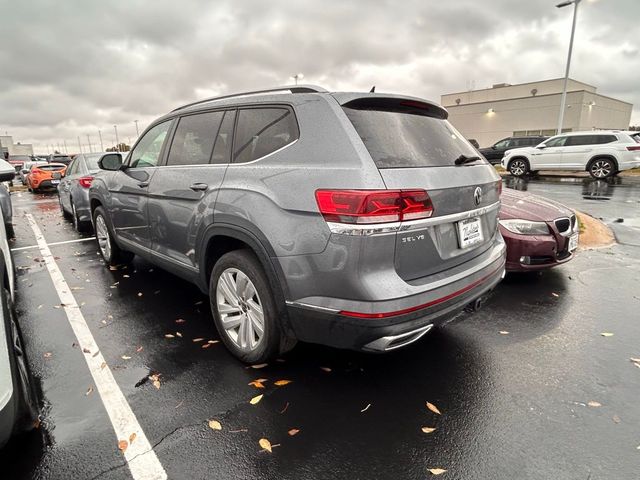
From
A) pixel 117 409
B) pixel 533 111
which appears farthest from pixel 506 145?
pixel 117 409

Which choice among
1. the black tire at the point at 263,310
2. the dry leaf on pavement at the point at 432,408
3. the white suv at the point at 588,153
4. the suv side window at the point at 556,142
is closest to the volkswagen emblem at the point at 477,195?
the dry leaf on pavement at the point at 432,408

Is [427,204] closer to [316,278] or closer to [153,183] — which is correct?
[316,278]

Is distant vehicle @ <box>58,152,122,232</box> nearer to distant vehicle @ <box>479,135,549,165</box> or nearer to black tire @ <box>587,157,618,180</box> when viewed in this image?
black tire @ <box>587,157,618,180</box>

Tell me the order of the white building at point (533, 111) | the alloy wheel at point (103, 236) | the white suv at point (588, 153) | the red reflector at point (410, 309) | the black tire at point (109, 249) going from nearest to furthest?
the red reflector at point (410, 309)
the black tire at point (109, 249)
the alloy wheel at point (103, 236)
the white suv at point (588, 153)
the white building at point (533, 111)

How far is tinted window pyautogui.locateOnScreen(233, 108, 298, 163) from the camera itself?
8.50 feet

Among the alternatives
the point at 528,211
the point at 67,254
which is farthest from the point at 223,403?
the point at 67,254

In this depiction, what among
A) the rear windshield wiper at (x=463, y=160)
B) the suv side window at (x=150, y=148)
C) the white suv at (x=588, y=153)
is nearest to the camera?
the rear windshield wiper at (x=463, y=160)

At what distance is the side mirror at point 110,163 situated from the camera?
4.58 meters

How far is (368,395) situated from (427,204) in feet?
4.38

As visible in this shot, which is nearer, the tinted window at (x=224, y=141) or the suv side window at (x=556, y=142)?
the tinted window at (x=224, y=141)

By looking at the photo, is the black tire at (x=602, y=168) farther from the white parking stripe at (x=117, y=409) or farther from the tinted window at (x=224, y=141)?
the white parking stripe at (x=117, y=409)

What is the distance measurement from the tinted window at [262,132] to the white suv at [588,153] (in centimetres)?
1687

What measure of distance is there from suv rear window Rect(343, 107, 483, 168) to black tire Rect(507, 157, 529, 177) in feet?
54.7

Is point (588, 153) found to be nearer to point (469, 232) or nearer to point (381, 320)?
point (469, 232)
